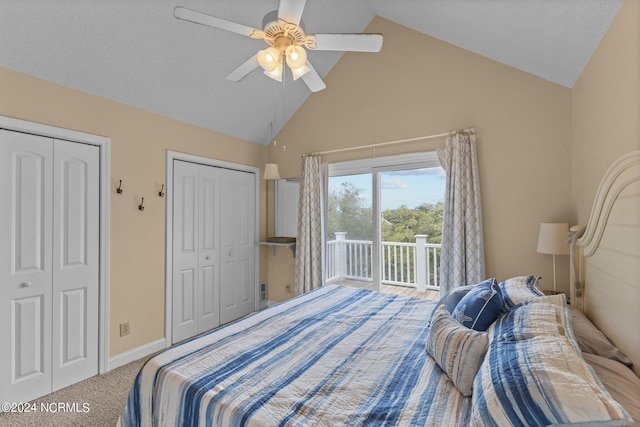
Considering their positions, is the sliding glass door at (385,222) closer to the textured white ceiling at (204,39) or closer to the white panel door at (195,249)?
the textured white ceiling at (204,39)

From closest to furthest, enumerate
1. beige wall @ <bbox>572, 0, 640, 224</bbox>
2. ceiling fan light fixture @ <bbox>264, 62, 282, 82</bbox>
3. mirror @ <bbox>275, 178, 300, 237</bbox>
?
beige wall @ <bbox>572, 0, 640, 224</bbox> < ceiling fan light fixture @ <bbox>264, 62, 282, 82</bbox> < mirror @ <bbox>275, 178, 300, 237</bbox>

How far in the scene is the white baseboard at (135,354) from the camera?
2.73 metres

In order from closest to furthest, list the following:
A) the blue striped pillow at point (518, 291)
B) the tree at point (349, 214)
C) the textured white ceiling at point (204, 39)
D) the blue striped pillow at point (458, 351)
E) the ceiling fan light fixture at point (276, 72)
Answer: the blue striped pillow at point (458, 351), the blue striped pillow at point (518, 291), the ceiling fan light fixture at point (276, 72), the textured white ceiling at point (204, 39), the tree at point (349, 214)

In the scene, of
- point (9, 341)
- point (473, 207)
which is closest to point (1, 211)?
point (9, 341)

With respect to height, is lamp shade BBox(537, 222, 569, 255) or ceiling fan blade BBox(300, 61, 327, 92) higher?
ceiling fan blade BBox(300, 61, 327, 92)

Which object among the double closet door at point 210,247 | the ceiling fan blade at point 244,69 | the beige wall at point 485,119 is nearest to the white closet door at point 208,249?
the double closet door at point 210,247

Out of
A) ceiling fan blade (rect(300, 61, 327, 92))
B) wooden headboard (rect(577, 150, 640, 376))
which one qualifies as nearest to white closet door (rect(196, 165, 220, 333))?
ceiling fan blade (rect(300, 61, 327, 92))

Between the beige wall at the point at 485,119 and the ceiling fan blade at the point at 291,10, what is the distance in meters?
2.08

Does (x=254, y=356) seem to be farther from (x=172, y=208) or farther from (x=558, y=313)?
(x=172, y=208)

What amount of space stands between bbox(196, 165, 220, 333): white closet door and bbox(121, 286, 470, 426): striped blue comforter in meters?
1.84

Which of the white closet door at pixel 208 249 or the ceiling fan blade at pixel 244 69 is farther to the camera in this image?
the white closet door at pixel 208 249

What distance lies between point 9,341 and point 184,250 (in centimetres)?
152

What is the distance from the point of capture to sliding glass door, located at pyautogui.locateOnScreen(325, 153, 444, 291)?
3320 millimetres

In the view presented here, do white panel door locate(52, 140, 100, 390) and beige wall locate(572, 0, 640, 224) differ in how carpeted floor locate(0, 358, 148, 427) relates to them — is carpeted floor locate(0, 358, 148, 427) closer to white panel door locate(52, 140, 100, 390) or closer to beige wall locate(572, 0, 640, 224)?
white panel door locate(52, 140, 100, 390)
